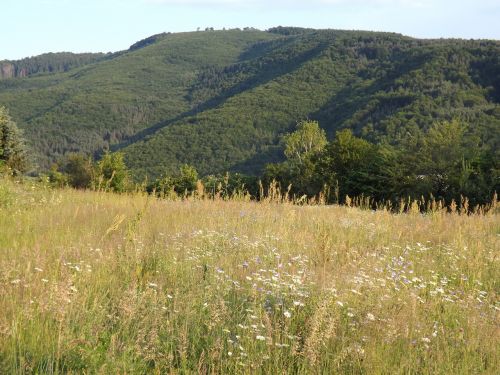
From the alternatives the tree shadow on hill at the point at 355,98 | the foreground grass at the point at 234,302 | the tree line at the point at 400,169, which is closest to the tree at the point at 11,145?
the tree line at the point at 400,169

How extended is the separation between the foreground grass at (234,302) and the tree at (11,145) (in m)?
22.1

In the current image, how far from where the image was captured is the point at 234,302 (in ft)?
11.2

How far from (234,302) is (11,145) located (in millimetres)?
27445

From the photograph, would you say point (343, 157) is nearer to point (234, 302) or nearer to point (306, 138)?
point (234, 302)

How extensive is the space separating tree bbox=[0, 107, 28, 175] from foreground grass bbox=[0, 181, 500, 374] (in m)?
22.1

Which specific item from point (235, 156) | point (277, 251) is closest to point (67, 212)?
point (277, 251)

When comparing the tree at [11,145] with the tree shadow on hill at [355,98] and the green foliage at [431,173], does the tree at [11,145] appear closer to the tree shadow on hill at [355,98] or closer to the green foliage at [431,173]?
the green foliage at [431,173]

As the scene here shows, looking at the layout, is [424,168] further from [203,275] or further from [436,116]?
[436,116]

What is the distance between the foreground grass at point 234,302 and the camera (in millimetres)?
2576

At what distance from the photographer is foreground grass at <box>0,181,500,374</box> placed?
2.58 metres

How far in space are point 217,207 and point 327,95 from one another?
178 metres

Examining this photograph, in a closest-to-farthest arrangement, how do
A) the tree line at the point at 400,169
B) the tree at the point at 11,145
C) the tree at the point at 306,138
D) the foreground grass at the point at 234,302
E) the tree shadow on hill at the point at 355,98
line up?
the foreground grass at the point at 234,302 < the tree line at the point at 400,169 < the tree at the point at 11,145 < the tree at the point at 306,138 < the tree shadow on hill at the point at 355,98

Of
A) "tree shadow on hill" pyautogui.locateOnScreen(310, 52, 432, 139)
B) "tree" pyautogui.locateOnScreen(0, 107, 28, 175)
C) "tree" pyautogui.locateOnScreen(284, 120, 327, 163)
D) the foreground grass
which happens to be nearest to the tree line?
"tree" pyautogui.locateOnScreen(0, 107, 28, 175)

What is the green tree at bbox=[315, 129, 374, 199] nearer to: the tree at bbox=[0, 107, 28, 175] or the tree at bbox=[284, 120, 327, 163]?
the tree at bbox=[0, 107, 28, 175]
